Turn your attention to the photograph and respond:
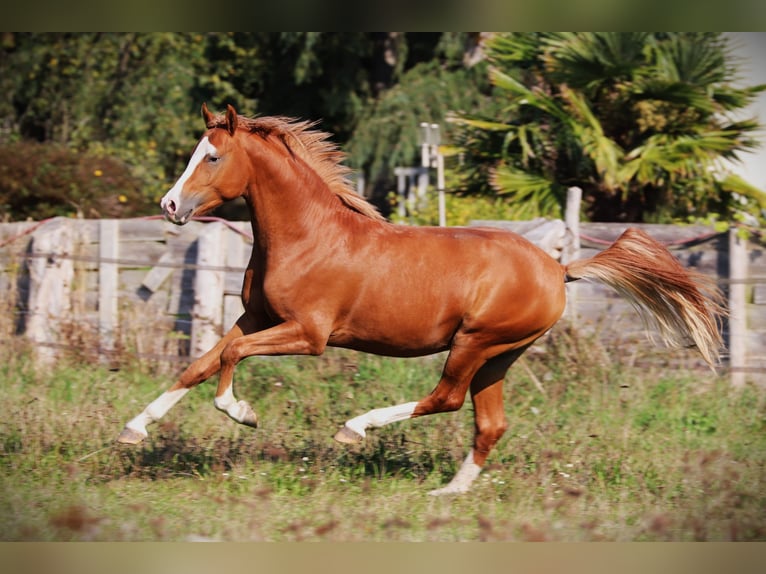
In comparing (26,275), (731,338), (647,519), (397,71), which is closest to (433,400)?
(647,519)

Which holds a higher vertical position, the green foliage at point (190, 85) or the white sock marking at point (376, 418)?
the green foliage at point (190, 85)

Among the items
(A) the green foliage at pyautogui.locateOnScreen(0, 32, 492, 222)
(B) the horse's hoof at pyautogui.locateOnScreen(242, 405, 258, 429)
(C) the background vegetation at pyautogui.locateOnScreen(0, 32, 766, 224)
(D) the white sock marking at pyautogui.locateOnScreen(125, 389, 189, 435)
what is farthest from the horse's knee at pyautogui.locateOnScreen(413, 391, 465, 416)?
(A) the green foliage at pyautogui.locateOnScreen(0, 32, 492, 222)

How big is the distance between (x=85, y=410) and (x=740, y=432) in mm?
4634

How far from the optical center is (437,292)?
5.50 metres

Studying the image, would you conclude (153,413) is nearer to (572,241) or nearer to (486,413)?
(486,413)

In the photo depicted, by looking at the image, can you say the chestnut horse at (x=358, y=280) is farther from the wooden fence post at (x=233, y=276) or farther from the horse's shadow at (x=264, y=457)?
the wooden fence post at (x=233, y=276)

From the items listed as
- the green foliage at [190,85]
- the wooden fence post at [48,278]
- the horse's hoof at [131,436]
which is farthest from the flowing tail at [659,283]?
the green foliage at [190,85]

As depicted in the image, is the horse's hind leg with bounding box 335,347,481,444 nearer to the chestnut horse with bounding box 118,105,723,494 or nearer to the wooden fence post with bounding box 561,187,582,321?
the chestnut horse with bounding box 118,105,723,494

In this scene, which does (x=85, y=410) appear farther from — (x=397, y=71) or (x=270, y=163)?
(x=397, y=71)

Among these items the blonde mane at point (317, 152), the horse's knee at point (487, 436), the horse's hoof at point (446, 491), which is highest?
the blonde mane at point (317, 152)

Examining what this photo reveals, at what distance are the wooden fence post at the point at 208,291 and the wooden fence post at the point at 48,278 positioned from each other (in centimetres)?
133

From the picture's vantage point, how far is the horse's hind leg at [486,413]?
579 cm

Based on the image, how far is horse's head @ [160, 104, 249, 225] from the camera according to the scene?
5.10 meters

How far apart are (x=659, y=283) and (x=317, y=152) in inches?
85.3
